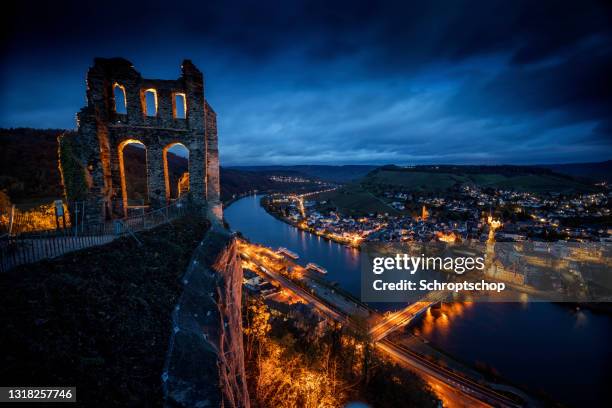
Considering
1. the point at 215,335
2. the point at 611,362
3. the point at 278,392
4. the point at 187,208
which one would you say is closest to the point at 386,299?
the point at 611,362

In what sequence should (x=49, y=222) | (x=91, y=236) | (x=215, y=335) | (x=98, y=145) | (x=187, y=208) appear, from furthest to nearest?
(x=49, y=222)
(x=187, y=208)
(x=98, y=145)
(x=91, y=236)
(x=215, y=335)

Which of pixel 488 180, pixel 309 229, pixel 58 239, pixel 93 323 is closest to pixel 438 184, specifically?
pixel 488 180

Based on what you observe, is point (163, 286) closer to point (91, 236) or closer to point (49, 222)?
point (91, 236)

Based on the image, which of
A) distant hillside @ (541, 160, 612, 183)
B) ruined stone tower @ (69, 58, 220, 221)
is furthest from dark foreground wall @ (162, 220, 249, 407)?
distant hillside @ (541, 160, 612, 183)

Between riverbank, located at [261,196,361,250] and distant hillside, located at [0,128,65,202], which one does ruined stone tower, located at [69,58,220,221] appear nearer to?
distant hillside, located at [0,128,65,202]

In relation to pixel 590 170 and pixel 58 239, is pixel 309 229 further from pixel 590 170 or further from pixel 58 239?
pixel 590 170

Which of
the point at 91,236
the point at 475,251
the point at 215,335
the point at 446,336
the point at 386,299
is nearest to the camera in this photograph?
the point at 215,335
